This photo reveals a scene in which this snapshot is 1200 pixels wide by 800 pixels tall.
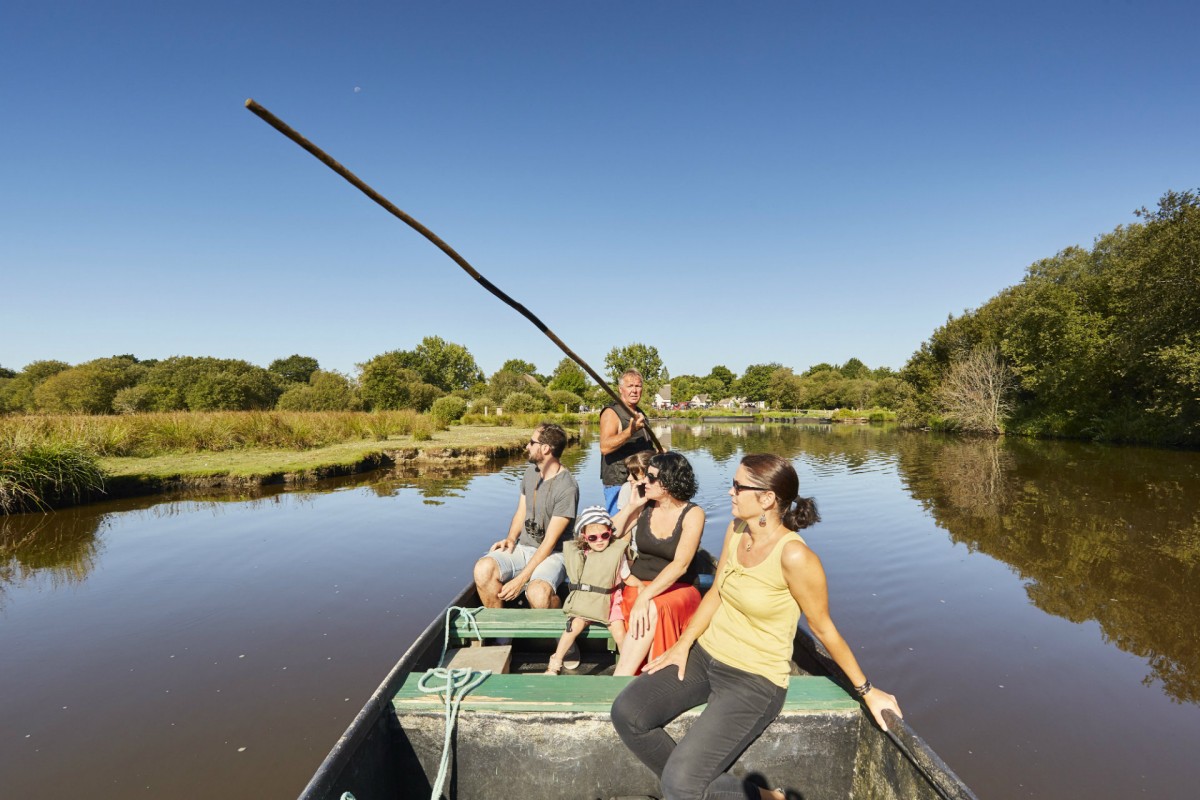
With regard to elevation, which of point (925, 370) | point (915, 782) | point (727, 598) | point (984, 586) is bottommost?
point (984, 586)

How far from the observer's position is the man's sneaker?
3.72 metres

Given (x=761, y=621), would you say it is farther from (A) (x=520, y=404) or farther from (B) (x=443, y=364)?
(B) (x=443, y=364)

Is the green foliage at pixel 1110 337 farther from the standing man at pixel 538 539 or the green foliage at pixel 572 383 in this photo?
the green foliage at pixel 572 383

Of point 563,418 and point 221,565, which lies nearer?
point 221,565

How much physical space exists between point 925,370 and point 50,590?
177 ft

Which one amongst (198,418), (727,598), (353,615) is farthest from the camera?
(198,418)

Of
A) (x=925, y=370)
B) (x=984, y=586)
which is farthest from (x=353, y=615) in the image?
(x=925, y=370)

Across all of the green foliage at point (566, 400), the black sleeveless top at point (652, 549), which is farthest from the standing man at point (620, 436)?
the green foliage at point (566, 400)

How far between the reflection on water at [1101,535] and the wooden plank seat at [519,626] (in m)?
4.95

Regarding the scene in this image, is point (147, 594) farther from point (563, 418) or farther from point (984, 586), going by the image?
point (563, 418)

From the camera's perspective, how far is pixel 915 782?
2023 millimetres

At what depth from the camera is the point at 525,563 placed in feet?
14.9

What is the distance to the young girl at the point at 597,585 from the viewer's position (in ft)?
11.4

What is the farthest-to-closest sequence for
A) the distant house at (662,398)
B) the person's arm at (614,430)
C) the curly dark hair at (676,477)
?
1. the distant house at (662,398)
2. the person's arm at (614,430)
3. the curly dark hair at (676,477)
